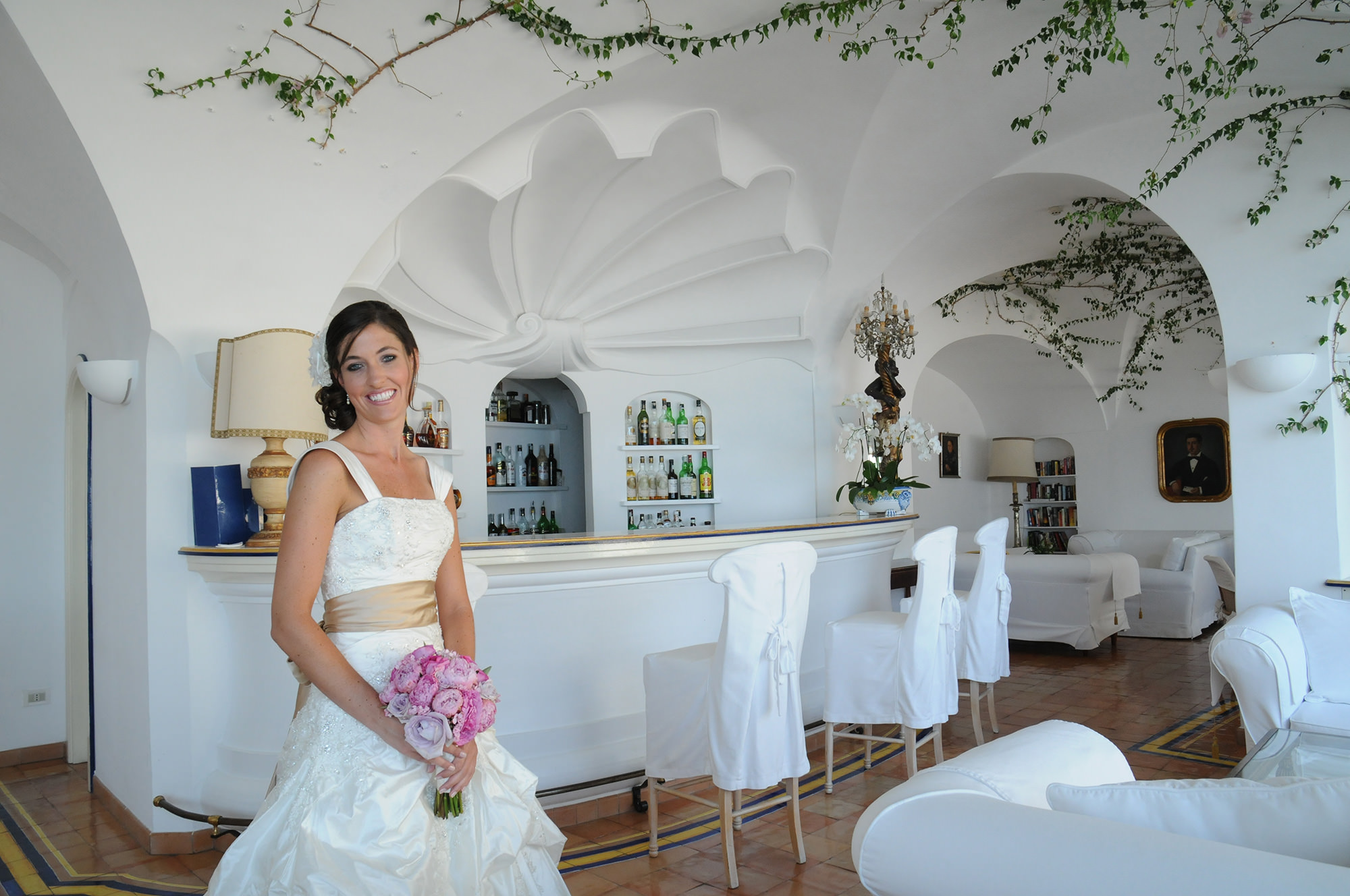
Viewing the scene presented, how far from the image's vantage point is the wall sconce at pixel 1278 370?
4.34m

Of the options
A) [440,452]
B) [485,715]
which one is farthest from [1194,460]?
[485,715]

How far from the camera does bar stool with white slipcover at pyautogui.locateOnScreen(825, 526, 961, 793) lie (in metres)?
3.70

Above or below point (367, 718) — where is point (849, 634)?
below

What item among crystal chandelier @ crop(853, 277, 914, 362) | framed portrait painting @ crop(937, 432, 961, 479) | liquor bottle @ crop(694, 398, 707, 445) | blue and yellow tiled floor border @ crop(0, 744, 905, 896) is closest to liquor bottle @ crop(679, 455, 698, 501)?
liquor bottle @ crop(694, 398, 707, 445)

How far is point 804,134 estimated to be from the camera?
4.97 metres

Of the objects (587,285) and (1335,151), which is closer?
(1335,151)

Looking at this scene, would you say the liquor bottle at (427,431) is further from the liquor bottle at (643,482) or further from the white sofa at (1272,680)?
the white sofa at (1272,680)

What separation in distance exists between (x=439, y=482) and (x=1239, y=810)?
1.55 meters

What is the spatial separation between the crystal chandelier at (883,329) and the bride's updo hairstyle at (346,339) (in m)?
4.83

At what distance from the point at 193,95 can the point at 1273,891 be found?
154 inches

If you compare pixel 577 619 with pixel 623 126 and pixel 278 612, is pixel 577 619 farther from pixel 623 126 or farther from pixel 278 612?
pixel 623 126

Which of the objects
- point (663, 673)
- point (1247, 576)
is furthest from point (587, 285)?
point (1247, 576)

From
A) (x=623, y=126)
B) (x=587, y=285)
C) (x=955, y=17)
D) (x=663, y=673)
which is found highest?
(x=955, y=17)

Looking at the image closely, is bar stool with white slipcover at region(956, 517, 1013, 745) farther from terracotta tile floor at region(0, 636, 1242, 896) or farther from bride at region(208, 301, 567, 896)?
bride at region(208, 301, 567, 896)
